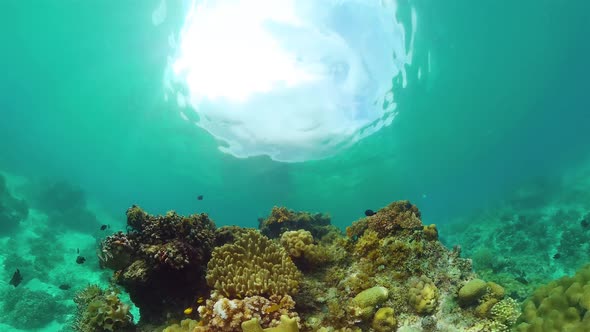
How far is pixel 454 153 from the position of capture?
6312 cm

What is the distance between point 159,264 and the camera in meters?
6.04

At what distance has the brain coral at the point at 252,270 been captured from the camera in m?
5.37

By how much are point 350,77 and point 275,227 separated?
18844mm

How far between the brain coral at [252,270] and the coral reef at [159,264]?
2.52 feet

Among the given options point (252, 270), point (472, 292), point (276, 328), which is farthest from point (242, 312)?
point (472, 292)

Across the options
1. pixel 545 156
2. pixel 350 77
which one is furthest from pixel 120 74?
pixel 545 156

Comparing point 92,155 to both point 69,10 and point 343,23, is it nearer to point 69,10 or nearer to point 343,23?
point 69,10

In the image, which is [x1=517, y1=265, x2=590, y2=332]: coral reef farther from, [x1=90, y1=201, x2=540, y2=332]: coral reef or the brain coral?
the brain coral

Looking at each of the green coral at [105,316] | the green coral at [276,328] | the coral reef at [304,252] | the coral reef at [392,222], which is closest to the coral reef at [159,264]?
the green coral at [105,316]

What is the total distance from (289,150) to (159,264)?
1448 inches

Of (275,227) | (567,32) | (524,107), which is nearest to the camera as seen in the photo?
(275,227)

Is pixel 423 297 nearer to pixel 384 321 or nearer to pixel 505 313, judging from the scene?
pixel 384 321

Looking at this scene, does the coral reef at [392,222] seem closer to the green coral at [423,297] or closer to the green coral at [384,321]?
the green coral at [423,297]

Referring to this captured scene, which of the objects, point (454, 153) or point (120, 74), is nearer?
point (120, 74)
